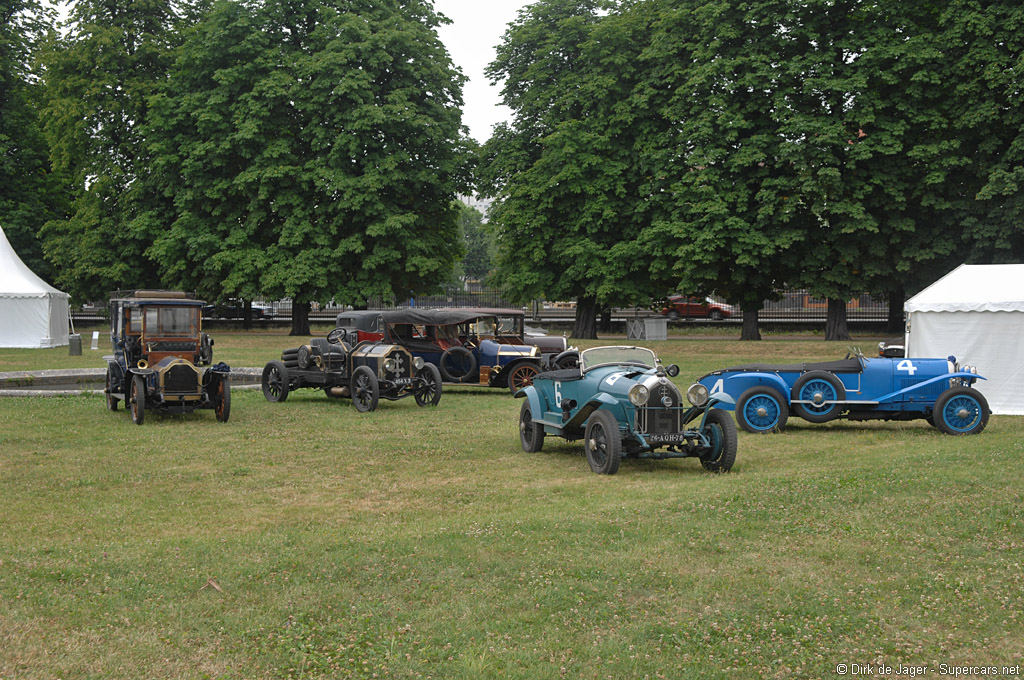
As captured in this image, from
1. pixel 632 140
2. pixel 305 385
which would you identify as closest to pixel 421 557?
pixel 305 385

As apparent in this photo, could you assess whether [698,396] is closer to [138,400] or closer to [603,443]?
[603,443]

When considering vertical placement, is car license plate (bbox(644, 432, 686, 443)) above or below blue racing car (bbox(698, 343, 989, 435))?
below

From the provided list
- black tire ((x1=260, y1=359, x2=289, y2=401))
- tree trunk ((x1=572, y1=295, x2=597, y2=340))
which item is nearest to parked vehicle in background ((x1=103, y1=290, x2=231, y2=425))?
black tire ((x1=260, y1=359, x2=289, y2=401))

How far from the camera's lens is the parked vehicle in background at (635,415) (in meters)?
10.8

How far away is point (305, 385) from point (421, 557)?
12.9m

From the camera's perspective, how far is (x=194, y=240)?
125 ft

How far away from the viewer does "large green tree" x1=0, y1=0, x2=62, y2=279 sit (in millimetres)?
44031

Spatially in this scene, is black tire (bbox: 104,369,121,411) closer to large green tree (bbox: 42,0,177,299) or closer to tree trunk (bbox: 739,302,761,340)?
tree trunk (bbox: 739,302,761,340)

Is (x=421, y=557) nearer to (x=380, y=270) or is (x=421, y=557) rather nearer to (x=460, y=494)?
(x=460, y=494)

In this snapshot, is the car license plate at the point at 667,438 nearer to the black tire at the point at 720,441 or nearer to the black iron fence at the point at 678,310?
the black tire at the point at 720,441

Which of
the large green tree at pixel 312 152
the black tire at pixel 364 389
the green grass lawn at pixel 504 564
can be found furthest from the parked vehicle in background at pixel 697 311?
the green grass lawn at pixel 504 564

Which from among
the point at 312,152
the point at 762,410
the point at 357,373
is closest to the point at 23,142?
the point at 312,152

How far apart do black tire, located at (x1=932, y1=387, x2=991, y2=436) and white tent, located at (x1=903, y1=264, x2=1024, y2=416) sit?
2935mm

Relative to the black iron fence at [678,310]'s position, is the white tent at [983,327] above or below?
below
